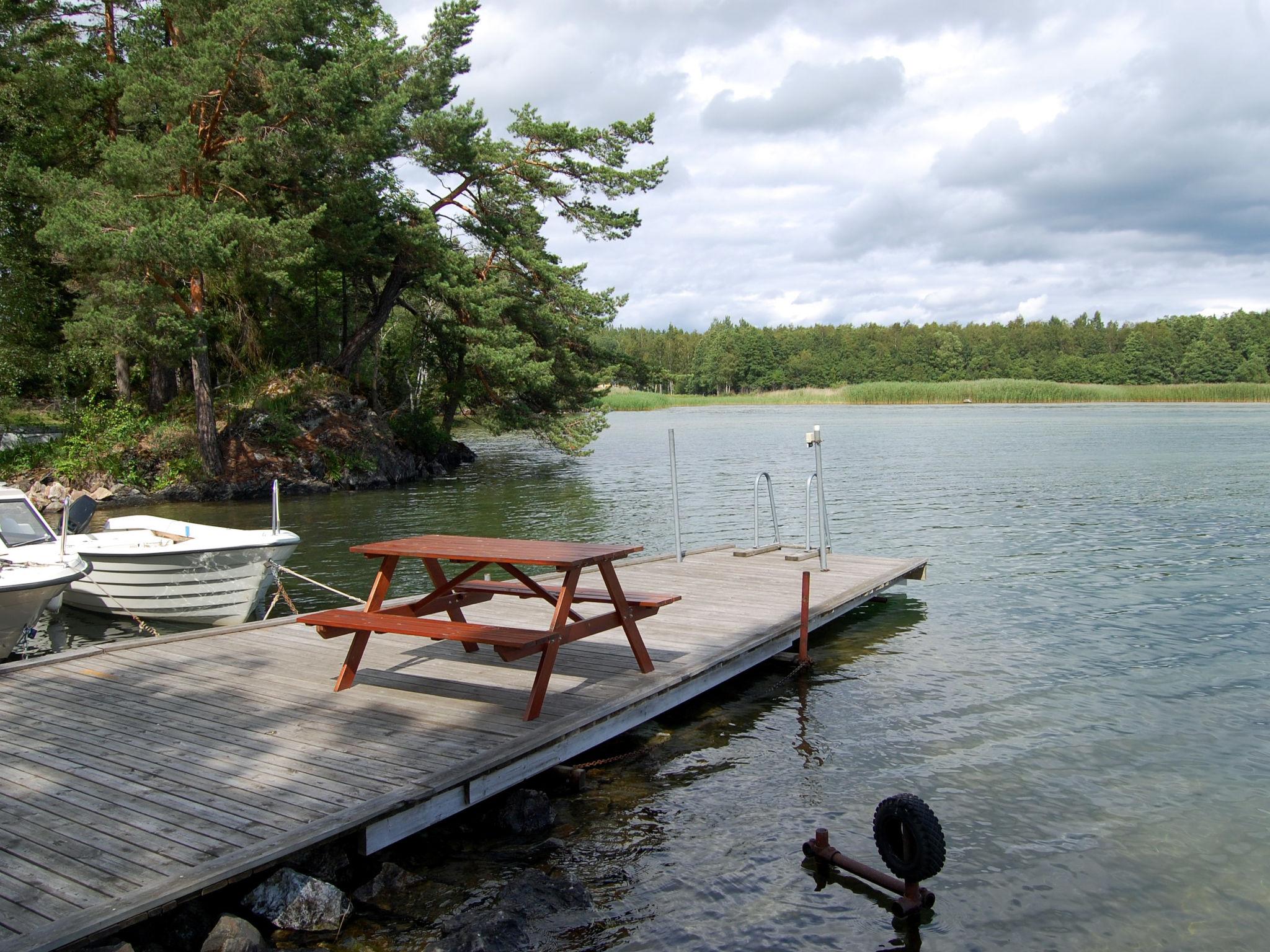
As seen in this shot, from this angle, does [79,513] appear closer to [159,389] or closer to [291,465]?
[291,465]

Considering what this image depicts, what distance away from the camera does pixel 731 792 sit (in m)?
6.65

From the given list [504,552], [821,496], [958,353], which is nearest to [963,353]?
[958,353]

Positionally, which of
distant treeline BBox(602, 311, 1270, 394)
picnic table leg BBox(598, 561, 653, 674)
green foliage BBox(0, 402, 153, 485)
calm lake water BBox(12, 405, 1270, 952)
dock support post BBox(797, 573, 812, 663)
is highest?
distant treeline BBox(602, 311, 1270, 394)

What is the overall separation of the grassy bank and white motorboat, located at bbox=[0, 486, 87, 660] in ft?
191

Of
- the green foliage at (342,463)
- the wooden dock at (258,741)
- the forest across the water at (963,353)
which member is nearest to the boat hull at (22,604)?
the wooden dock at (258,741)

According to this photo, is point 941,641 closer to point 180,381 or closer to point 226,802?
point 226,802

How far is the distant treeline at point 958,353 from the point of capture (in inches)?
4375

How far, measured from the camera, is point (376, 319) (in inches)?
1179

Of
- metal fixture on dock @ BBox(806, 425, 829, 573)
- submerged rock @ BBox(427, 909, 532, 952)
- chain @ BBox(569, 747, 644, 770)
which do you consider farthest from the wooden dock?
metal fixture on dock @ BBox(806, 425, 829, 573)

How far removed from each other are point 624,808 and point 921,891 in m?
2.00

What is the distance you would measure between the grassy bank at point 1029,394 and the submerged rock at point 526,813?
6321 cm

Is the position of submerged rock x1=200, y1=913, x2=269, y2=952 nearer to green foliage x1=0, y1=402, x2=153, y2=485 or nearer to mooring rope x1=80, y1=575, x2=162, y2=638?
mooring rope x1=80, y1=575, x2=162, y2=638

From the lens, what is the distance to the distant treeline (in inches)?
4375

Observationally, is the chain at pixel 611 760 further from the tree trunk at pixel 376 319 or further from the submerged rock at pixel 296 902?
the tree trunk at pixel 376 319
